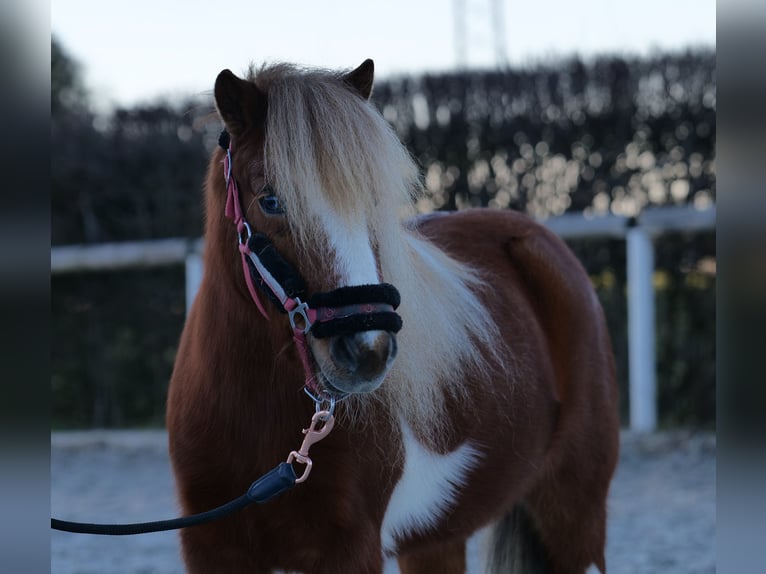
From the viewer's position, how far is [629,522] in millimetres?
4836

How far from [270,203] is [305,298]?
257 millimetres

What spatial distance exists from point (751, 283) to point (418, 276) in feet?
4.79

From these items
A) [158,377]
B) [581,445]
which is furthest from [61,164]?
[581,445]

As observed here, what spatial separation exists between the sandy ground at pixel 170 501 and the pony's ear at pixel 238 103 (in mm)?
2268

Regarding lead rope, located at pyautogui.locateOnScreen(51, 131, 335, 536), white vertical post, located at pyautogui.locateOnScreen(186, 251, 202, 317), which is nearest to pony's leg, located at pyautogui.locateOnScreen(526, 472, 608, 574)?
lead rope, located at pyautogui.locateOnScreen(51, 131, 335, 536)

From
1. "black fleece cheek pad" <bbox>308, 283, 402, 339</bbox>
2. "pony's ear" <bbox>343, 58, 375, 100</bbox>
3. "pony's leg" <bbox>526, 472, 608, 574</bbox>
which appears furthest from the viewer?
"pony's leg" <bbox>526, 472, 608, 574</bbox>

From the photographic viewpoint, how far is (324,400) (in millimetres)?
1969

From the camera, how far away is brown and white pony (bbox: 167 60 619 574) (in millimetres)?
1839

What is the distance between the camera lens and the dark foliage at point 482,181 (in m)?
6.77

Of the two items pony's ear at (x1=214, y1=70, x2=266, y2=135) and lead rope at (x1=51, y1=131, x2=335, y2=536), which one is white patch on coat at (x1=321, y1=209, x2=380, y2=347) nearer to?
lead rope at (x1=51, y1=131, x2=335, y2=536)

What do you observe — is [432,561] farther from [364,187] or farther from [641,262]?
[641,262]

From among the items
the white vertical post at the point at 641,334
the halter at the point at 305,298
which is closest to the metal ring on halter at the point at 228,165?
the halter at the point at 305,298

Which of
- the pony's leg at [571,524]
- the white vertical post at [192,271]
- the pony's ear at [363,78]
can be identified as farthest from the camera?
the white vertical post at [192,271]

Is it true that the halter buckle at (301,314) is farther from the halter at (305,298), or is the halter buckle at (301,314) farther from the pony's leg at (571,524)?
the pony's leg at (571,524)
